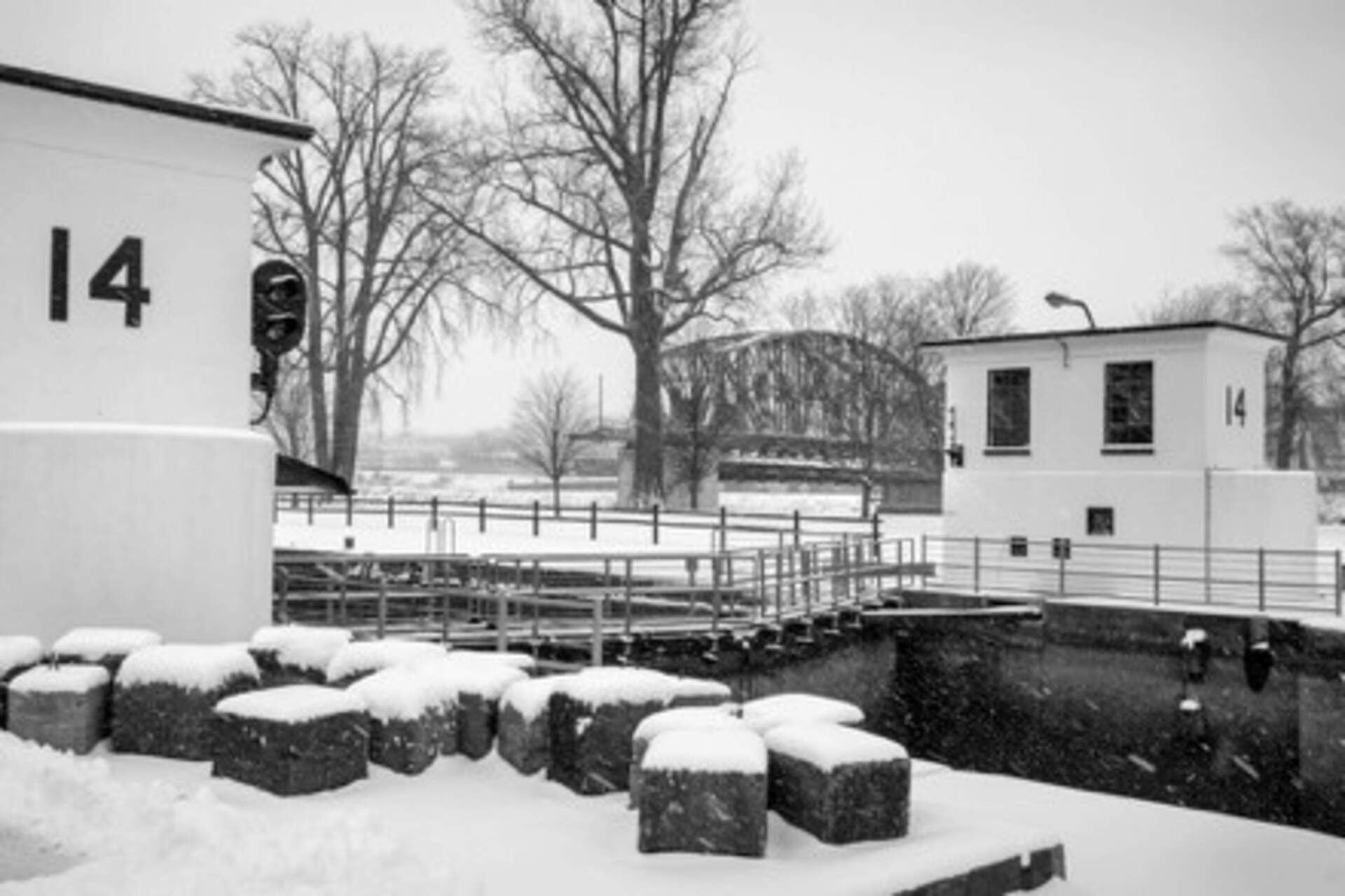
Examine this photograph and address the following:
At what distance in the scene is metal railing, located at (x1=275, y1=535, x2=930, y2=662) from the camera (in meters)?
15.8

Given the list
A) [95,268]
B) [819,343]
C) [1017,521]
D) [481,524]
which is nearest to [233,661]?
[95,268]

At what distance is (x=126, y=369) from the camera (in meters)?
11.3

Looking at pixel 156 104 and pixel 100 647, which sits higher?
pixel 156 104

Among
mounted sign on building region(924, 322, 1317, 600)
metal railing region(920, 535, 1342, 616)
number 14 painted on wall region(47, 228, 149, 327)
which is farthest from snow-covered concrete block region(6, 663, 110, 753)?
mounted sign on building region(924, 322, 1317, 600)

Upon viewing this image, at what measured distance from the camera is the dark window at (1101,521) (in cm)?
2577

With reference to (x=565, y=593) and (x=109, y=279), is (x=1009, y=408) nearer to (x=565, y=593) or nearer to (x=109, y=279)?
(x=565, y=593)

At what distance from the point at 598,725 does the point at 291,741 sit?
1529 millimetres

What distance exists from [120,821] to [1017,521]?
22.6m

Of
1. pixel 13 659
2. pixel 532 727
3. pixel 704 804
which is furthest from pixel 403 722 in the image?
pixel 13 659

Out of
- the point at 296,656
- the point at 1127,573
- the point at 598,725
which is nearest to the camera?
the point at 598,725

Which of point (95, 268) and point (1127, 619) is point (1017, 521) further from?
point (95, 268)

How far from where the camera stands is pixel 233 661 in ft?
26.8

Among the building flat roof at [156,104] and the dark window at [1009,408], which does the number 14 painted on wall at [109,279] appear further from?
the dark window at [1009,408]

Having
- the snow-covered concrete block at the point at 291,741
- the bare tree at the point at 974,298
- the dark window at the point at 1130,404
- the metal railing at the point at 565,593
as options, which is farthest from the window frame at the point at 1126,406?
the bare tree at the point at 974,298
